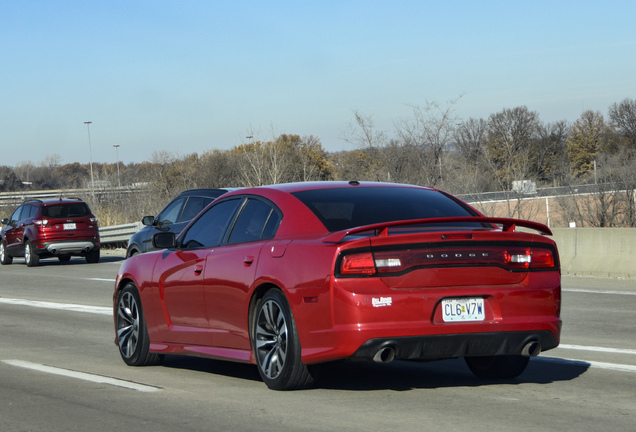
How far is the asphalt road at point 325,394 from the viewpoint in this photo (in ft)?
19.1

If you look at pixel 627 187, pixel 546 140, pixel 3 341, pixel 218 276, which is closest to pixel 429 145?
pixel 627 187

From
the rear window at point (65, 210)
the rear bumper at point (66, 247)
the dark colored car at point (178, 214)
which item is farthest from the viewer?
the rear window at point (65, 210)

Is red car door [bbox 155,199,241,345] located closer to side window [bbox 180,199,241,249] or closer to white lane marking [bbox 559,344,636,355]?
side window [bbox 180,199,241,249]

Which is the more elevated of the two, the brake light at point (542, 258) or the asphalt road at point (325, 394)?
the brake light at point (542, 258)

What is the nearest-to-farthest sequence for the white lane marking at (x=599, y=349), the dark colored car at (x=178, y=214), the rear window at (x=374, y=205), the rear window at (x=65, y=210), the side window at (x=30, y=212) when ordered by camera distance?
the rear window at (x=374, y=205) < the white lane marking at (x=599, y=349) < the dark colored car at (x=178, y=214) < the rear window at (x=65, y=210) < the side window at (x=30, y=212)

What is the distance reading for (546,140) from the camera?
113m

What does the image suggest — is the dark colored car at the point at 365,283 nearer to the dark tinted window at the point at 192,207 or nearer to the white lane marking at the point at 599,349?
the white lane marking at the point at 599,349

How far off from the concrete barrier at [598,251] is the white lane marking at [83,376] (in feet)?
37.5

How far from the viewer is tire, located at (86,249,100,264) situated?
26516 millimetres

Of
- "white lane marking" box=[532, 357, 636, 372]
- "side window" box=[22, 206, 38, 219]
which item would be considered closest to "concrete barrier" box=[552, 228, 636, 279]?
"white lane marking" box=[532, 357, 636, 372]

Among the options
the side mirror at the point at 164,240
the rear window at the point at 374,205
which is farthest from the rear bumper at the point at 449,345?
the side mirror at the point at 164,240

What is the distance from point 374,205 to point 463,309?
1.22m

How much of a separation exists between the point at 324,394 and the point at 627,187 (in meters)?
20.3

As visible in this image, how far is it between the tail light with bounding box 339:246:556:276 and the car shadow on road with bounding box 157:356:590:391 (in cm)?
116
